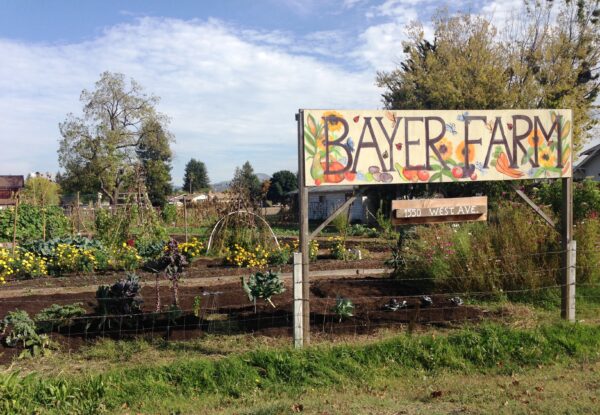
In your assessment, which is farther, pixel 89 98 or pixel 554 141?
pixel 89 98

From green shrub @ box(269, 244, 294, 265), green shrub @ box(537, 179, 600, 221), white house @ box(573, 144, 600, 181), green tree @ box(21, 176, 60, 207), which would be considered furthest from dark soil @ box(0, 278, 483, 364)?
white house @ box(573, 144, 600, 181)

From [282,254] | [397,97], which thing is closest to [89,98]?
[397,97]

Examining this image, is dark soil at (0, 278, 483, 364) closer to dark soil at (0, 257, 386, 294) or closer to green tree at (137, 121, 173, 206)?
dark soil at (0, 257, 386, 294)

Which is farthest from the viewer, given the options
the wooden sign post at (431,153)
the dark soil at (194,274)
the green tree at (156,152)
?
the green tree at (156,152)

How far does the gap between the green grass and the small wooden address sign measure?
1.42 m

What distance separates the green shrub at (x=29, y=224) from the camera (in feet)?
69.8

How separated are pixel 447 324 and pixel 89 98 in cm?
4760

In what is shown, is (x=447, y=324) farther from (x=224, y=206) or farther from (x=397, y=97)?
(x=397, y=97)

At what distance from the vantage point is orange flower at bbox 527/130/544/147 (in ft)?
23.9

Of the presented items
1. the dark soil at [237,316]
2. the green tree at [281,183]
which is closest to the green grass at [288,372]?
the dark soil at [237,316]

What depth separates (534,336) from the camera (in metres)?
6.54

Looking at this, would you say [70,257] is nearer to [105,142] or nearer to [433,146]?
[433,146]

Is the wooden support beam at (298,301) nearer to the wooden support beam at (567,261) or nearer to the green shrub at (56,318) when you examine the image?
the green shrub at (56,318)

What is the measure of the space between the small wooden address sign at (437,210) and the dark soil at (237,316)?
46.6 inches
